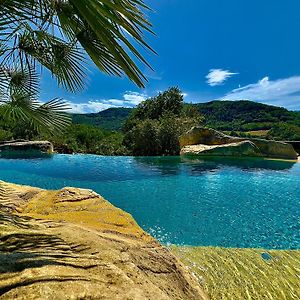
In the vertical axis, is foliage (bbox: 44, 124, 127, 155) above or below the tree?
below

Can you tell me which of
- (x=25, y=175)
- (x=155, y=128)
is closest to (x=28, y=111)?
(x=25, y=175)

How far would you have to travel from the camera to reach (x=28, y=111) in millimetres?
3174

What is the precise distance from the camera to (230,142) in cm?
1945

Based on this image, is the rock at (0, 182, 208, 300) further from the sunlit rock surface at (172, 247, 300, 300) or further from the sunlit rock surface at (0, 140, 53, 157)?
the sunlit rock surface at (0, 140, 53, 157)

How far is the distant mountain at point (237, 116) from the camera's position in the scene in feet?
160

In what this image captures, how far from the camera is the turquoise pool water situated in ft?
15.6

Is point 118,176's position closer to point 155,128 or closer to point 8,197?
point 8,197

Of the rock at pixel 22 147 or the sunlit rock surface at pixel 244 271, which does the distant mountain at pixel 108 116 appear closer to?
the rock at pixel 22 147

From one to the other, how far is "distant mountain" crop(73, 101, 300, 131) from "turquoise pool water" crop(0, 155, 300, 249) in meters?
37.4

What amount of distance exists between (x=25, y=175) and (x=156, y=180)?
17.0 feet

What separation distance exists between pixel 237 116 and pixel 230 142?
39.9 meters

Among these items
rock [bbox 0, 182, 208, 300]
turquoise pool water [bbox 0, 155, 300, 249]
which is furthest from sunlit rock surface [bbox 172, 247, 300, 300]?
turquoise pool water [bbox 0, 155, 300, 249]

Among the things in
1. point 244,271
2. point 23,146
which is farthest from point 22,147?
point 244,271

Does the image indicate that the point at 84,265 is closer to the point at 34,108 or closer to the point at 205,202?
the point at 34,108
